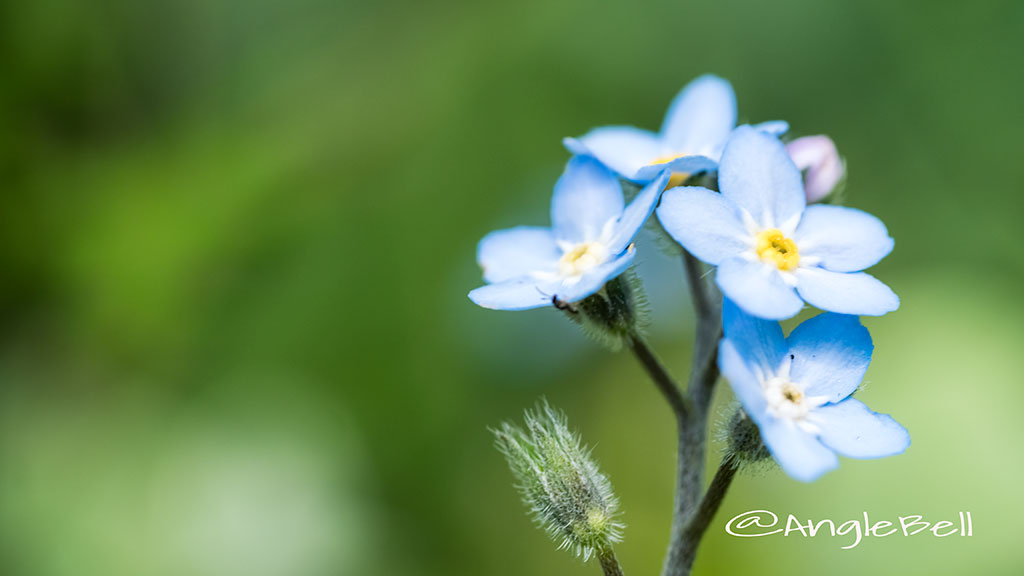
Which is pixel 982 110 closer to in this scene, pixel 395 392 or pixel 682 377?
pixel 682 377

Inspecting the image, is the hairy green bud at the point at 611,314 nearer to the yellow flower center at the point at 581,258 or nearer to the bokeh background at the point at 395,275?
the yellow flower center at the point at 581,258

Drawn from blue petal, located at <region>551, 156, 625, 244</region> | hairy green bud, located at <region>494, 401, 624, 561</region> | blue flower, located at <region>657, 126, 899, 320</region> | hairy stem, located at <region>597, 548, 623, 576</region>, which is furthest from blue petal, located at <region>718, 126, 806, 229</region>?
hairy stem, located at <region>597, 548, 623, 576</region>

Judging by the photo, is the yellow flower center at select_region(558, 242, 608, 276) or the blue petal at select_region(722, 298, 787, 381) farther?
the yellow flower center at select_region(558, 242, 608, 276)

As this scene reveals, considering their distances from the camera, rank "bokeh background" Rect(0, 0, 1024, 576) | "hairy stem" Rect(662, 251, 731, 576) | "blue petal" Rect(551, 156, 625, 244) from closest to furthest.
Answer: "hairy stem" Rect(662, 251, 731, 576), "blue petal" Rect(551, 156, 625, 244), "bokeh background" Rect(0, 0, 1024, 576)

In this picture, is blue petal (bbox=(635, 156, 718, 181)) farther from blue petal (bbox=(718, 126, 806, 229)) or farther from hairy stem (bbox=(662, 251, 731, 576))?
hairy stem (bbox=(662, 251, 731, 576))

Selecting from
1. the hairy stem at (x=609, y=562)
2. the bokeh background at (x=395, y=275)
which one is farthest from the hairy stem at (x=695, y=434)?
the bokeh background at (x=395, y=275)

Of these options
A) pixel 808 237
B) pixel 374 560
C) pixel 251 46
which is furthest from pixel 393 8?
pixel 808 237
